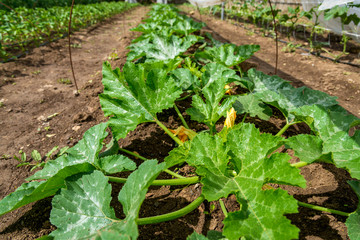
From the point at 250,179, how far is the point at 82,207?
886 millimetres

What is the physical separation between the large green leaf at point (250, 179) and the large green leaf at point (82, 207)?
1.66 feet

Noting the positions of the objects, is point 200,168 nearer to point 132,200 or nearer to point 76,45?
point 132,200

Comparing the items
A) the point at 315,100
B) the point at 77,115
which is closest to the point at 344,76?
the point at 315,100

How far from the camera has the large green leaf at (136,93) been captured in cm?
184

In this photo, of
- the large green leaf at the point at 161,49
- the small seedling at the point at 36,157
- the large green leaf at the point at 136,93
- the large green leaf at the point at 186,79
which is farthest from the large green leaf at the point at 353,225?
the large green leaf at the point at 161,49

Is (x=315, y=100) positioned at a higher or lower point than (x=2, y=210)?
higher

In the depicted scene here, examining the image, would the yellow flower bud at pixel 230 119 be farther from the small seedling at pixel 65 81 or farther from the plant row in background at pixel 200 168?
the small seedling at pixel 65 81

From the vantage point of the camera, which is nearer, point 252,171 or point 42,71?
point 252,171

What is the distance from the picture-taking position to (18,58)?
5.14 meters

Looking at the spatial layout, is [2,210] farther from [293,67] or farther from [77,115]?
[293,67]

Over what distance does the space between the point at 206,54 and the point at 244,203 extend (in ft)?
7.31

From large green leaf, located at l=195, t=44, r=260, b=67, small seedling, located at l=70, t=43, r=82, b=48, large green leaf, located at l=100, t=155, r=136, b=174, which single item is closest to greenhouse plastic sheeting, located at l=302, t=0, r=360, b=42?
large green leaf, located at l=195, t=44, r=260, b=67

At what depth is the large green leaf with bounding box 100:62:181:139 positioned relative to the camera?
6.03ft

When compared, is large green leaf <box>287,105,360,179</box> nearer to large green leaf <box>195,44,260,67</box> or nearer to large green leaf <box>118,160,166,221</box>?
large green leaf <box>118,160,166,221</box>
